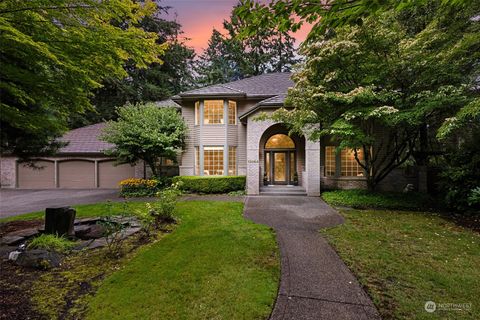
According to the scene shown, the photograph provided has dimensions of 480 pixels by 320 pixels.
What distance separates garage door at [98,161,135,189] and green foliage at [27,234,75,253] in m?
11.8

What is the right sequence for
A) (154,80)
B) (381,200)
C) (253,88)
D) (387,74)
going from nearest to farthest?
(387,74) < (381,200) < (253,88) < (154,80)

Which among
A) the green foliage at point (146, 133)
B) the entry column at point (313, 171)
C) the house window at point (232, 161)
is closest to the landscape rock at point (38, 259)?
the green foliage at point (146, 133)

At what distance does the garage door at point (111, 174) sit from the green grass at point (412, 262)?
1501 centimetres

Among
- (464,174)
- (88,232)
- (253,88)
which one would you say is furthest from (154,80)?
(464,174)

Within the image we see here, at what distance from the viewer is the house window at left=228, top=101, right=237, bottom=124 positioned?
48.3ft

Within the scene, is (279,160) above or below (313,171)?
above

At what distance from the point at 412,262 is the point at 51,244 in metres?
7.82

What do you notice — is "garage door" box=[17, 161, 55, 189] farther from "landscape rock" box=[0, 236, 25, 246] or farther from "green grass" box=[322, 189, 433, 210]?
"green grass" box=[322, 189, 433, 210]

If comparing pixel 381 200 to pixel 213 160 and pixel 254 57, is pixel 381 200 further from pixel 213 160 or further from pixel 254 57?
pixel 254 57

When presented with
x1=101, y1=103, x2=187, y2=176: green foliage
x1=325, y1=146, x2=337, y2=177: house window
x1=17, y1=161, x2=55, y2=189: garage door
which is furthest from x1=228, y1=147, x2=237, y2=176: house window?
x1=17, y1=161, x2=55, y2=189: garage door

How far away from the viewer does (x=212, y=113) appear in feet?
48.0

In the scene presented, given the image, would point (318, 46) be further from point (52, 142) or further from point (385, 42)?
point (52, 142)

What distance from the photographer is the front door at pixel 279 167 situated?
14.3m

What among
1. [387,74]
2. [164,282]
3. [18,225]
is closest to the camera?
[164,282]
